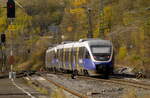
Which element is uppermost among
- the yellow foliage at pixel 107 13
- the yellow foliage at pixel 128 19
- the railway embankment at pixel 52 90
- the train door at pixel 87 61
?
the yellow foliage at pixel 107 13

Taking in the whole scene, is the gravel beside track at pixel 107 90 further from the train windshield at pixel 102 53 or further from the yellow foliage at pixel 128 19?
the yellow foliage at pixel 128 19

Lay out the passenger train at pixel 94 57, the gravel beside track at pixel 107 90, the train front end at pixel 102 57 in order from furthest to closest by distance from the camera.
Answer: the passenger train at pixel 94 57 < the train front end at pixel 102 57 < the gravel beside track at pixel 107 90

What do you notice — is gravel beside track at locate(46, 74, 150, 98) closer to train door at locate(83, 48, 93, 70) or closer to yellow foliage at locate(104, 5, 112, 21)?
train door at locate(83, 48, 93, 70)

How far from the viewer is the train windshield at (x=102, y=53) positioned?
33125mm

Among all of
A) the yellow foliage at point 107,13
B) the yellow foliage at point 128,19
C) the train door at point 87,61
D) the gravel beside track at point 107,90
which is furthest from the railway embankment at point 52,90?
the yellow foliage at point 107,13

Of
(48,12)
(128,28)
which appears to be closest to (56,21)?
(48,12)

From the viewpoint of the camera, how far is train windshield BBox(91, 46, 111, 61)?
3312 centimetres

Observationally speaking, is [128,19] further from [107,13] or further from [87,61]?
[87,61]

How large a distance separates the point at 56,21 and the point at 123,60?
10756 centimetres

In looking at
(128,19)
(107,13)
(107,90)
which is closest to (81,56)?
(107,90)

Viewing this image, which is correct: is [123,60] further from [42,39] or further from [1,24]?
[1,24]

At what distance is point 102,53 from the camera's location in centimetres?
3322

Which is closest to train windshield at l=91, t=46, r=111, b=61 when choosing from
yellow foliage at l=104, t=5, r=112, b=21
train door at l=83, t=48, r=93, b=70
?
train door at l=83, t=48, r=93, b=70

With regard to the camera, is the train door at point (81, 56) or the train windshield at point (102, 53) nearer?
the train windshield at point (102, 53)
